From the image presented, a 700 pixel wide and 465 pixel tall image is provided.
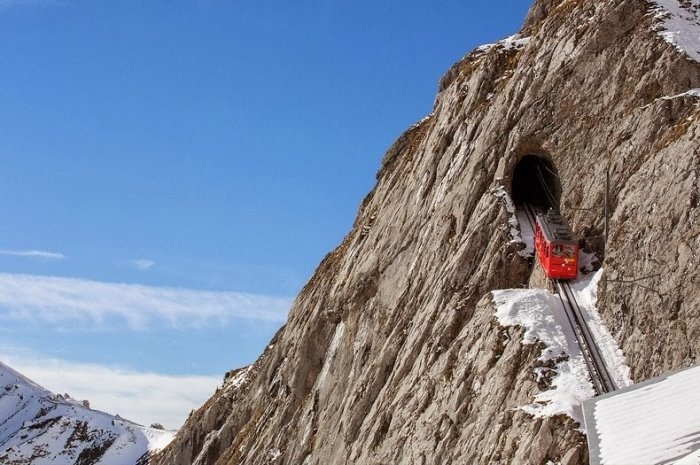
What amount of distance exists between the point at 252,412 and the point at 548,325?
3623 cm

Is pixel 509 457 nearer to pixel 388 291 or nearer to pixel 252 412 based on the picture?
pixel 388 291

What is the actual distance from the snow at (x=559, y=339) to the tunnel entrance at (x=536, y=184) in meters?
8.10

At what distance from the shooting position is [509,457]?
73.7 feet

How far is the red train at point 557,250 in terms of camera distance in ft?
99.5

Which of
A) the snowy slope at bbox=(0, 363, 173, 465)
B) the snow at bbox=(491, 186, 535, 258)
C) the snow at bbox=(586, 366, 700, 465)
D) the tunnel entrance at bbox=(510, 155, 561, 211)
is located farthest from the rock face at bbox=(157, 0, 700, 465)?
the snowy slope at bbox=(0, 363, 173, 465)

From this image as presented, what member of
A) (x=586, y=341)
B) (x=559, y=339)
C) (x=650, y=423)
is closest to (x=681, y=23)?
(x=586, y=341)

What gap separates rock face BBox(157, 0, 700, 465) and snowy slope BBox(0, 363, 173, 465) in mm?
98052

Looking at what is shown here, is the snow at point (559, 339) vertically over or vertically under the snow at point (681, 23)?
under

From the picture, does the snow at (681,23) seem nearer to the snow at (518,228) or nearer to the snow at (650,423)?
the snow at (518,228)

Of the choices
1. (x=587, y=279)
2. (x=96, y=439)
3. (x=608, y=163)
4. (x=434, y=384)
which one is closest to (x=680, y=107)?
(x=608, y=163)

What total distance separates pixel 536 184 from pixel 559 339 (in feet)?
53.0

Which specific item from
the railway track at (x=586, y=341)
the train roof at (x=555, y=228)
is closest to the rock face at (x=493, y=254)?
the railway track at (x=586, y=341)

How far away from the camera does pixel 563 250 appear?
99.8 feet

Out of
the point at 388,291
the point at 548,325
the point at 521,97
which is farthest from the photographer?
the point at 388,291
